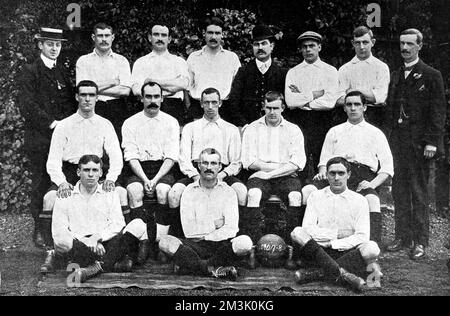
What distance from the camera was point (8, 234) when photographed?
22.1 ft

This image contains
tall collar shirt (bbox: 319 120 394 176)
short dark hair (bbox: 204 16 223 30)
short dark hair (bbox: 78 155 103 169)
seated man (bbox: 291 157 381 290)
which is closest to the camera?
seated man (bbox: 291 157 381 290)

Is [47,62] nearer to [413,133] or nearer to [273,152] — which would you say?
[273,152]

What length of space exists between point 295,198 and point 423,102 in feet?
5.45

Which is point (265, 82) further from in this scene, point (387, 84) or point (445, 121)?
point (445, 121)

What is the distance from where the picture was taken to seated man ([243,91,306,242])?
6.41 m

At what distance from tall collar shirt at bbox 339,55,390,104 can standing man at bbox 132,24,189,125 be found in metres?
1.67

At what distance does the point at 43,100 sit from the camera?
679cm

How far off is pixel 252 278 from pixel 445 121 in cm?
257

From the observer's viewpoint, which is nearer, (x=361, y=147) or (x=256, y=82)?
(x=361, y=147)

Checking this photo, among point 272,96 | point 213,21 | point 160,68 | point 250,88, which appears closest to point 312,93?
point 272,96

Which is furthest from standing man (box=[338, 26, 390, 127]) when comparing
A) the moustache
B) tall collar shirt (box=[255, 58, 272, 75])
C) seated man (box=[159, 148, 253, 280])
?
the moustache

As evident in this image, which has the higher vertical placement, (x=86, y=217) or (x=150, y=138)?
(x=150, y=138)

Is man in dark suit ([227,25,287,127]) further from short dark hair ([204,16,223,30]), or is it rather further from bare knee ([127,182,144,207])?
bare knee ([127,182,144,207])

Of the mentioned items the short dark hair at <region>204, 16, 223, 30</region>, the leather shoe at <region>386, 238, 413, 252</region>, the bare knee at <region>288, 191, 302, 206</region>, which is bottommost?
the leather shoe at <region>386, 238, 413, 252</region>
